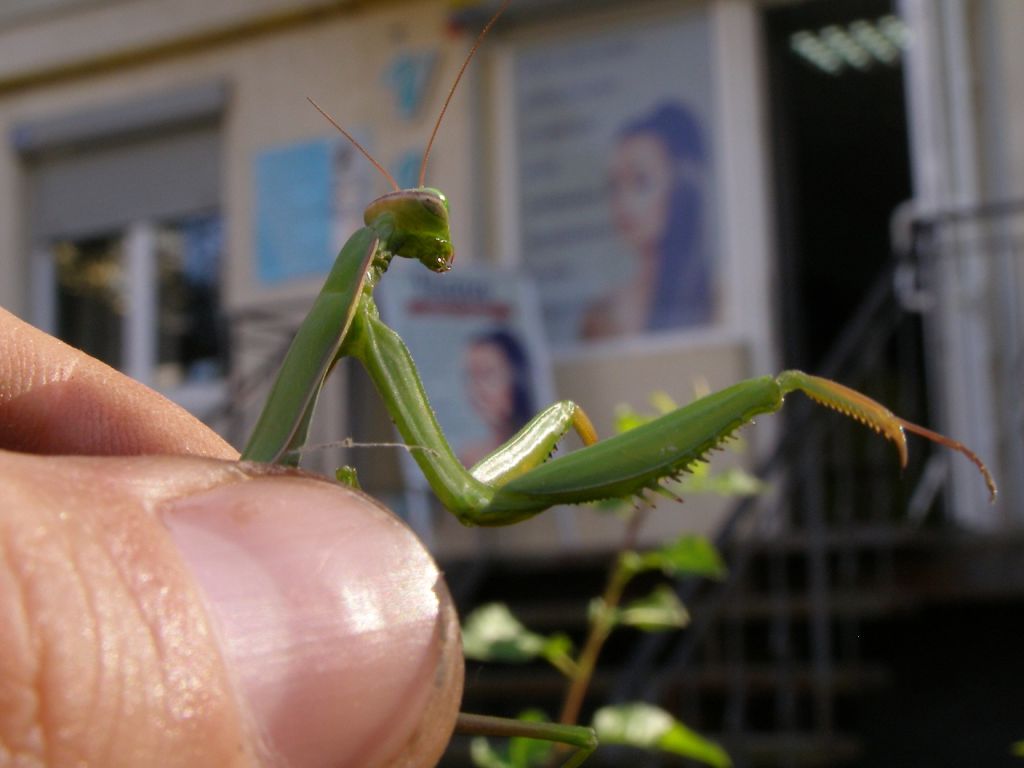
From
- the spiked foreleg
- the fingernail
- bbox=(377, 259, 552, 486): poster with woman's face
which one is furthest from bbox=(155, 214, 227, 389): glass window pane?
the fingernail

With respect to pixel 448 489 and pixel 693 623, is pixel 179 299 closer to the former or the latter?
pixel 693 623

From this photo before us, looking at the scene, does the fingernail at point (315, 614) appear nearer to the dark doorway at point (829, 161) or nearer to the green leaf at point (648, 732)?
the green leaf at point (648, 732)

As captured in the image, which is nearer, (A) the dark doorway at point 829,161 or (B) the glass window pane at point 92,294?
(A) the dark doorway at point 829,161

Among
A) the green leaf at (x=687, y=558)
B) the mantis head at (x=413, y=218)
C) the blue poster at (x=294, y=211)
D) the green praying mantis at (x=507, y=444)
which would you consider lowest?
the green leaf at (x=687, y=558)

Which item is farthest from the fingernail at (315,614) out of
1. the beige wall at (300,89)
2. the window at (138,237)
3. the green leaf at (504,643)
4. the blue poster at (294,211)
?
the window at (138,237)

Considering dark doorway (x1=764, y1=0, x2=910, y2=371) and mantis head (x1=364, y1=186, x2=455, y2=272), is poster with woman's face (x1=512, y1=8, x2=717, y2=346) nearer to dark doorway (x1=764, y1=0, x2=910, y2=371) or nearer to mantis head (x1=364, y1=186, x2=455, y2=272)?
dark doorway (x1=764, y1=0, x2=910, y2=371)

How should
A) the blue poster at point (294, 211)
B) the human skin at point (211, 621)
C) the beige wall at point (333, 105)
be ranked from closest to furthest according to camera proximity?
the human skin at point (211, 621) → the beige wall at point (333, 105) → the blue poster at point (294, 211)
